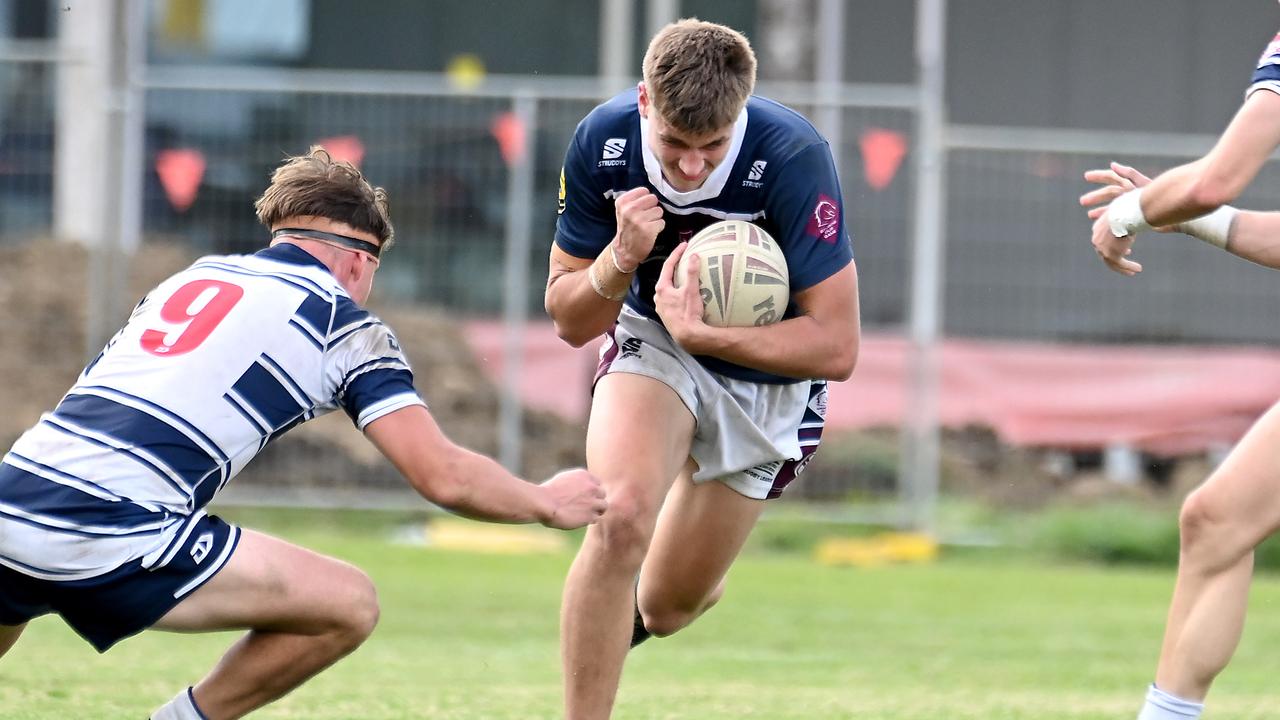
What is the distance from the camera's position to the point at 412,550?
12.1m

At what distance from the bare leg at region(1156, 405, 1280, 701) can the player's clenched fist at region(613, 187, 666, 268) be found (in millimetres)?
1667

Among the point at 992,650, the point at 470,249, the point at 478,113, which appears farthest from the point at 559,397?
the point at 992,650

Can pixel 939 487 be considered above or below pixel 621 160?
below

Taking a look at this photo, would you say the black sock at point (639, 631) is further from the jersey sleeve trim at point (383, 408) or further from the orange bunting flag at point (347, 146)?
the orange bunting flag at point (347, 146)

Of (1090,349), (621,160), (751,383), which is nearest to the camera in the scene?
(621,160)

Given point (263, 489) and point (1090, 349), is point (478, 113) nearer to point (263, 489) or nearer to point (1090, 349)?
point (263, 489)

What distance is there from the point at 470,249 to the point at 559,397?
1.26 metres

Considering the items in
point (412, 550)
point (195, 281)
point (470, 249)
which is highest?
point (195, 281)

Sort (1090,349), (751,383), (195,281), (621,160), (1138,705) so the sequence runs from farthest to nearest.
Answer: (1090,349) → (1138,705) → (751,383) → (621,160) → (195,281)

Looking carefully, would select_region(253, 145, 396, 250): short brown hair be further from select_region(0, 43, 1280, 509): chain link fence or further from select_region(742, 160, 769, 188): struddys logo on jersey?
select_region(0, 43, 1280, 509): chain link fence

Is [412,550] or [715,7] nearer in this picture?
[412,550]

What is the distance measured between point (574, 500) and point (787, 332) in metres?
1.04

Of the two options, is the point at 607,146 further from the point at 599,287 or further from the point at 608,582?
the point at 608,582

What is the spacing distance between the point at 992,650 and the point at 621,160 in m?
4.21
